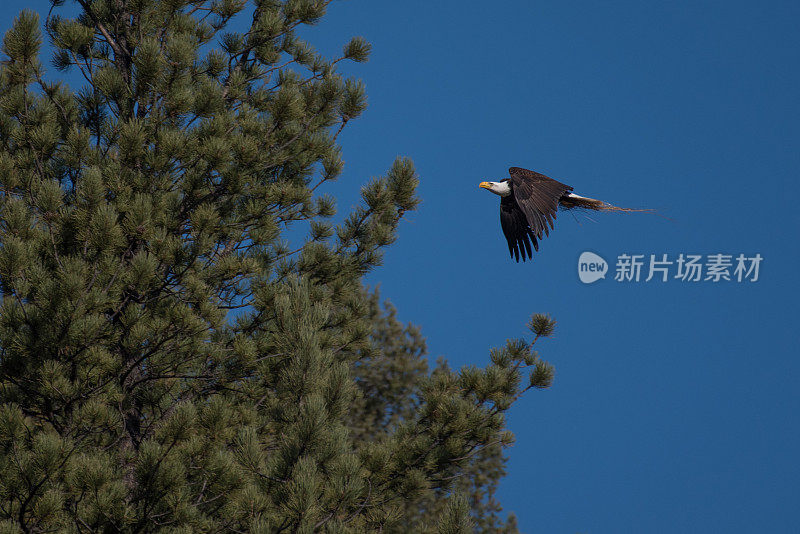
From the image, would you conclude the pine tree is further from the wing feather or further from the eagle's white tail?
the eagle's white tail

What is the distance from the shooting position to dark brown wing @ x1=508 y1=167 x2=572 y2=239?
7.69 m

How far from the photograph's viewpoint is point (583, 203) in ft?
28.8

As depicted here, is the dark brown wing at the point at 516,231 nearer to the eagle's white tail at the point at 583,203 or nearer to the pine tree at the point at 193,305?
the eagle's white tail at the point at 583,203

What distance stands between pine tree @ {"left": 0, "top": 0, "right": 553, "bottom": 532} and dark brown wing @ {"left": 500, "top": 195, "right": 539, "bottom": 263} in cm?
256

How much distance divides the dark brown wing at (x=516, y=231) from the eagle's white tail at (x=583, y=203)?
47 centimetres

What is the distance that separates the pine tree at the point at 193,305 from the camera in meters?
4.70

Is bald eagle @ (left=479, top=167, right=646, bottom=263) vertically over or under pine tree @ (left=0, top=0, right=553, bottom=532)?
over

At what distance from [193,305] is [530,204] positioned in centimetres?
349

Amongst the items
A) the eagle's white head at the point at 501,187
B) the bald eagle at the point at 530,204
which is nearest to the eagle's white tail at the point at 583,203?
the bald eagle at the point at 530,204

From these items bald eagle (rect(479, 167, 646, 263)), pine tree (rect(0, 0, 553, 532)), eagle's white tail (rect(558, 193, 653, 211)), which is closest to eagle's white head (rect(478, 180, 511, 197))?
bald eagle (rect(479, 167, 646, 263))

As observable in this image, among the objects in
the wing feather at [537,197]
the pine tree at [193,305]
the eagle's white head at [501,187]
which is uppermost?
the eagle's white head at [501,187]

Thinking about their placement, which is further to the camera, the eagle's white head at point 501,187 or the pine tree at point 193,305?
the eagle's white head at point 501,187

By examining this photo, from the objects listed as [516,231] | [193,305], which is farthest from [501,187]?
[193,305]

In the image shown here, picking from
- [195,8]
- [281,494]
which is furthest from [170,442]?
[195,8]
